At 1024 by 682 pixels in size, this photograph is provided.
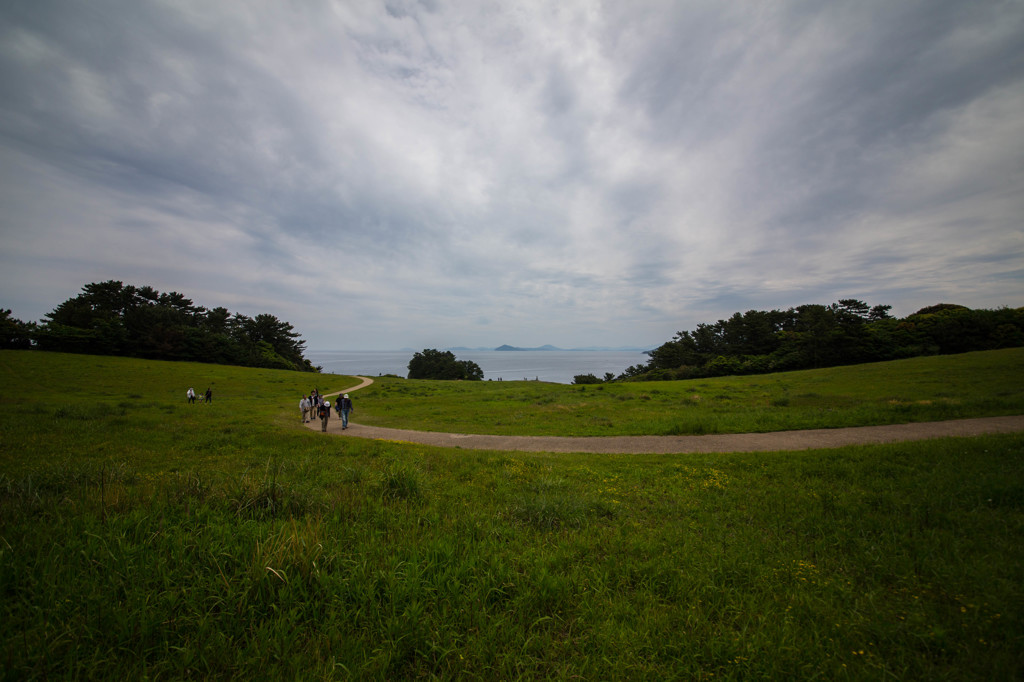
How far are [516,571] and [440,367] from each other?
290 feet

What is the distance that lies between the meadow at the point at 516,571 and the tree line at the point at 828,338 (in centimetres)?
6048

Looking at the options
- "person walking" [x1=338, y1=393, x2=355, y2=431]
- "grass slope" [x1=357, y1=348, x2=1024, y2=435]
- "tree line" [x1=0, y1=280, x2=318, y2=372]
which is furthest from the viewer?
"tree line" [x1=0, y1=280, x2=318, y2=372]

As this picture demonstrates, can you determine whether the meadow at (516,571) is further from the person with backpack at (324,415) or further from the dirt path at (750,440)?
the person with backpack at (324,415)

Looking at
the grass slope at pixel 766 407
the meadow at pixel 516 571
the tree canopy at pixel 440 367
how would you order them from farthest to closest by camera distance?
the tree canopy at pixel 440 367
the grass slope at pixel 766 407
the meadow at pixel 516 571

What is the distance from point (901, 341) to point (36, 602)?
77915 mm

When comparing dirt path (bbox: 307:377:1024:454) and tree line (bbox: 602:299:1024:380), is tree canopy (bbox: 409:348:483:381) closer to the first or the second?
tree line (bbox: 602:299:1024:380)

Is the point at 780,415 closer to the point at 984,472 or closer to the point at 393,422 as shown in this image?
the point at 984,472

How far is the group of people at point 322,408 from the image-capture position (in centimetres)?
1839

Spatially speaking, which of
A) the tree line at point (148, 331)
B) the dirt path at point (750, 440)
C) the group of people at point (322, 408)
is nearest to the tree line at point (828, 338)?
the dirt path at point (750, 440)

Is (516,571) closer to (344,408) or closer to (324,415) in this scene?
(324,415)

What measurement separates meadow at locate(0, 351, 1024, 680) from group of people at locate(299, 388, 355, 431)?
9870mm

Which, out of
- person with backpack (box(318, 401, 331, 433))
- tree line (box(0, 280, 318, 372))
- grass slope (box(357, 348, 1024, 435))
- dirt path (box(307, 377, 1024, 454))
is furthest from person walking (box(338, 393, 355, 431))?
tree line (box(0, 280, 318, 372))

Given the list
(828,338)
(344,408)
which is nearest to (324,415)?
(344,408)

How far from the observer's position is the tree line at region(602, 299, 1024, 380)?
4647cm
